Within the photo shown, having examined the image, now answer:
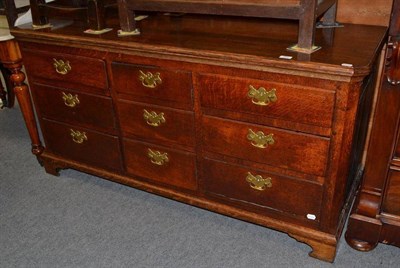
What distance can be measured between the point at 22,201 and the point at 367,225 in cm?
155

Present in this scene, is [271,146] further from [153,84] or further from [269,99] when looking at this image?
[153,84]

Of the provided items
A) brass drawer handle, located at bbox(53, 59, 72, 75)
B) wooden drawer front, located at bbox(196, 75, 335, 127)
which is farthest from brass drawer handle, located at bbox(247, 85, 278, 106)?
brass drawer handle, located at bbox(53, 59, 72, 75)

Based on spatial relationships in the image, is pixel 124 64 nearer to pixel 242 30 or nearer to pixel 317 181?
pixel 242 30

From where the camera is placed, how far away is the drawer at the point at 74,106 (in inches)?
71.0

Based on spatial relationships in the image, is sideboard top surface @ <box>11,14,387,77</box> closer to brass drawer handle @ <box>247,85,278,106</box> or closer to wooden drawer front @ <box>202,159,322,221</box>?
brass drawer handle @ <box>247,85,278,106</box>

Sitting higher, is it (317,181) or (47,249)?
(317,181)

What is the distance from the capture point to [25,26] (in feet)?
6.18

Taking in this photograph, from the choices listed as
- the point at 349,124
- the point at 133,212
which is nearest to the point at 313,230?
the point at 349,124

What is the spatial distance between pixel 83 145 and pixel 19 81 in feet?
1.52

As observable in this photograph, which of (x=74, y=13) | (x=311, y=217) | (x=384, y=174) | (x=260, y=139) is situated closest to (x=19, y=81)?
(x=74, y=13)

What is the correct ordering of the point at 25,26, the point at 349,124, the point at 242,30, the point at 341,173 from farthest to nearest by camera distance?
the point at 25,26 < the point at 242,30 < the point at 341,173 < the point at 349,124

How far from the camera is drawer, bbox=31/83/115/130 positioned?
1.80 meters

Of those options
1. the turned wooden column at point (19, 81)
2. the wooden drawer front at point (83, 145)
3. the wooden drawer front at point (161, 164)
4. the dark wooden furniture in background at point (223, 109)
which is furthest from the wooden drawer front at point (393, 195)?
the turned wooden column at point (19, 81)

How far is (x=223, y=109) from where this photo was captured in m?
1.50
